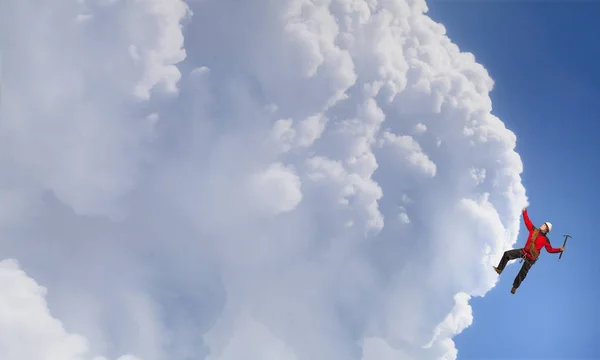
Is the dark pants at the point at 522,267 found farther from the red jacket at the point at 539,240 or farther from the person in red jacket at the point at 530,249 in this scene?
the red jacket at the point at 539,240

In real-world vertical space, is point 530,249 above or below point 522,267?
above

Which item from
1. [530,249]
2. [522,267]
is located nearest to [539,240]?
[530,249]

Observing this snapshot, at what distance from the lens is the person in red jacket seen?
27484 millimetres

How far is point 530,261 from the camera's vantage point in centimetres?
2850

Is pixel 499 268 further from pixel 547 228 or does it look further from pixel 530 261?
pixel 547 228

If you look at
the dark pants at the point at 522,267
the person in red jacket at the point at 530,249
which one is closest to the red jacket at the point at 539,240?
the person in red jacket at the point at 530,249

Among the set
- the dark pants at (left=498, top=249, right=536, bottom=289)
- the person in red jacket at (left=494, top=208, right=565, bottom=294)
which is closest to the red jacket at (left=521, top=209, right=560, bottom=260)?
the person in red jacket at (left=494, top=208, right=565, bottom=294)

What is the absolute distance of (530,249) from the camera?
92.7 ft

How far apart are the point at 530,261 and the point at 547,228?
2.48 m

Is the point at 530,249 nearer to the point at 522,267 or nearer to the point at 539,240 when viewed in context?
the point at 539,240

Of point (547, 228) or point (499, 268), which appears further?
point (499, 268)

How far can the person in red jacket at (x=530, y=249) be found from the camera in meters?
27.5

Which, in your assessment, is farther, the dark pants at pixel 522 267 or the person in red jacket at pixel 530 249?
the dark pants at pixel 522 267

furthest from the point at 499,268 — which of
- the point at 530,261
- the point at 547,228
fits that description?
the point at 547,228
